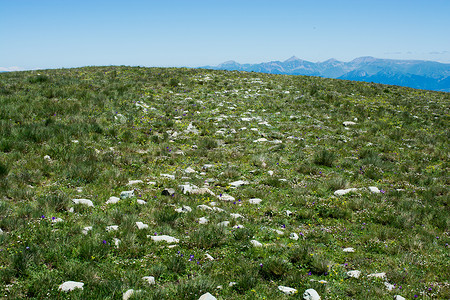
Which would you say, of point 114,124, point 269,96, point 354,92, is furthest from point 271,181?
point 354,92

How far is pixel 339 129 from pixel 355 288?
11313 mm

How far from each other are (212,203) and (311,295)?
3.37m

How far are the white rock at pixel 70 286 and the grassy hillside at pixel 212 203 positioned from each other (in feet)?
0.31

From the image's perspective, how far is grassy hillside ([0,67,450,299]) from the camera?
14.6ft

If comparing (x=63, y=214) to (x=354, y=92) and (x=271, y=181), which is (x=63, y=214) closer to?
(x=271, y=181)

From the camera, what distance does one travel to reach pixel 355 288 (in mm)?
4445

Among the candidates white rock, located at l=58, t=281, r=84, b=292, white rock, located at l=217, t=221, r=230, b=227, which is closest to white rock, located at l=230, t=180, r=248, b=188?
white rock, located at l=217, t=221, r=230, b=227

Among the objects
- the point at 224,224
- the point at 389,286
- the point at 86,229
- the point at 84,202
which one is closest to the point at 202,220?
the point at 224,224

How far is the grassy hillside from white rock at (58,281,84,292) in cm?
9

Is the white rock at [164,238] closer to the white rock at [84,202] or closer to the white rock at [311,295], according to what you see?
the white rock at [84,202]

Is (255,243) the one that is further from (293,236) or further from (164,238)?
(164,238)

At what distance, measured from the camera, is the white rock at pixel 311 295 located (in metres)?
4.19

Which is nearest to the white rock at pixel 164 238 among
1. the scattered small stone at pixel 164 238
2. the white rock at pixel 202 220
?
the scattered small stone at pixel 164 238

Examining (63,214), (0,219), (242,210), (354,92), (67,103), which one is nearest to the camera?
(0,219)
